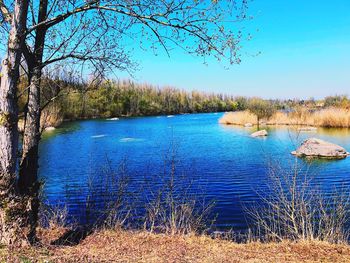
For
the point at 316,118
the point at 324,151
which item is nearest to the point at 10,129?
the point at 324,151

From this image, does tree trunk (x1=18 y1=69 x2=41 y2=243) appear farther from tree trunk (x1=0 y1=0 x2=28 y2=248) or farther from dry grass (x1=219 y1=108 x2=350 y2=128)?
dry grass (x1=219 y1=108 x2=350 y2=128)

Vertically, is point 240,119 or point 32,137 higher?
point 32,137

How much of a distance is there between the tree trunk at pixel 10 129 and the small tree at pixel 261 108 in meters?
36.8

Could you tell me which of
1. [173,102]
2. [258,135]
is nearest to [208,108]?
[173,102]

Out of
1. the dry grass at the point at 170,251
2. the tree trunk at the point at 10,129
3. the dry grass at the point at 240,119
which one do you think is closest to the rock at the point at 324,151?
the dry grass at the point at 170,251

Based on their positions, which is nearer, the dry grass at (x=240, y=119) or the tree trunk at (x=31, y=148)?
the tree trunk at (x=31, y=148)

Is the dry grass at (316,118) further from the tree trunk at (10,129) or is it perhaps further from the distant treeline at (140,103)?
the tree trunk at (10,129)

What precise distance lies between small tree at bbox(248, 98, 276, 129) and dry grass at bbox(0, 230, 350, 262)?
116ft

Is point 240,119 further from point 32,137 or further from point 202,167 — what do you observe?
point 32,137

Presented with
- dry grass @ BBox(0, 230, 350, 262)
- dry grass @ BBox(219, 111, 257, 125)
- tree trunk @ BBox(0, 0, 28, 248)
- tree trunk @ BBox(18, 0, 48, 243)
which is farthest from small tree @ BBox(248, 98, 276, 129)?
tree trunk @ BBox(0, 0, 28, 248)

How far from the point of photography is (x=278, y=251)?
17.6ft

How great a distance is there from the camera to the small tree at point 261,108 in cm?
4025

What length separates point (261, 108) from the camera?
41438 millimetres

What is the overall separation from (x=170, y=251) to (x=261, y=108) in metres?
37.9
